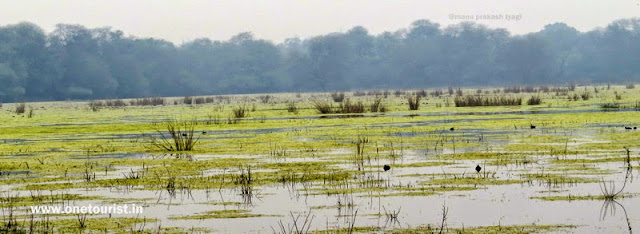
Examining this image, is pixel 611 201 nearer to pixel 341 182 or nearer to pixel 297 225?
pixel 297 225

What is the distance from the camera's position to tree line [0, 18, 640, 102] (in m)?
113

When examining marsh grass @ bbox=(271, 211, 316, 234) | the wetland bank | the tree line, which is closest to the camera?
marsh grass @ bbox=(271, 211, 316, 234)

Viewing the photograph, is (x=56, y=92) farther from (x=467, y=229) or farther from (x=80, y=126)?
(x=467, y=229)

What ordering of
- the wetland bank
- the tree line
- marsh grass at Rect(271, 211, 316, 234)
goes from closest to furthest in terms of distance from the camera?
marsh grass at Rect(271, 211, 316, 234), the wetland bank, the tree line

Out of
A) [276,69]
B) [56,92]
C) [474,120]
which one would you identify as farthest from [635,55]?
[474,120]

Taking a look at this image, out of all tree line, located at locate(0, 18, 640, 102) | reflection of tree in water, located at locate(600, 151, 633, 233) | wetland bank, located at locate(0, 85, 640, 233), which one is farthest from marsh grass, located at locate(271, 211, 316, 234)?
tree line, located at locate(0, 18, 640, 102)

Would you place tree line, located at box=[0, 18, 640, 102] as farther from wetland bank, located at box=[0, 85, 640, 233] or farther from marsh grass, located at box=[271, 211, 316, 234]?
marsh grass, located at box=[271, 211, 316, 234]

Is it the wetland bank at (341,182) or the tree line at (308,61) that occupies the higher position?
the tree line at (308,61)

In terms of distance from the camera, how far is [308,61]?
14238cm

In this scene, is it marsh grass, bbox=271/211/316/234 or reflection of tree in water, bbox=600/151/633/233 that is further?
reflection of tree in water, bbox=600/151/633/233

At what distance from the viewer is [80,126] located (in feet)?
121

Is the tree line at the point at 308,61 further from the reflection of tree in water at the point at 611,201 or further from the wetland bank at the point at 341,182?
the reflection of tree in water at the point at 611,201

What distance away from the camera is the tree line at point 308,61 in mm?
113188

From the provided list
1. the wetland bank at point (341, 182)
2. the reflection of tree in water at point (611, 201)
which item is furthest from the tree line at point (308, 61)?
the reflection of tree in water at point (611, 201)
